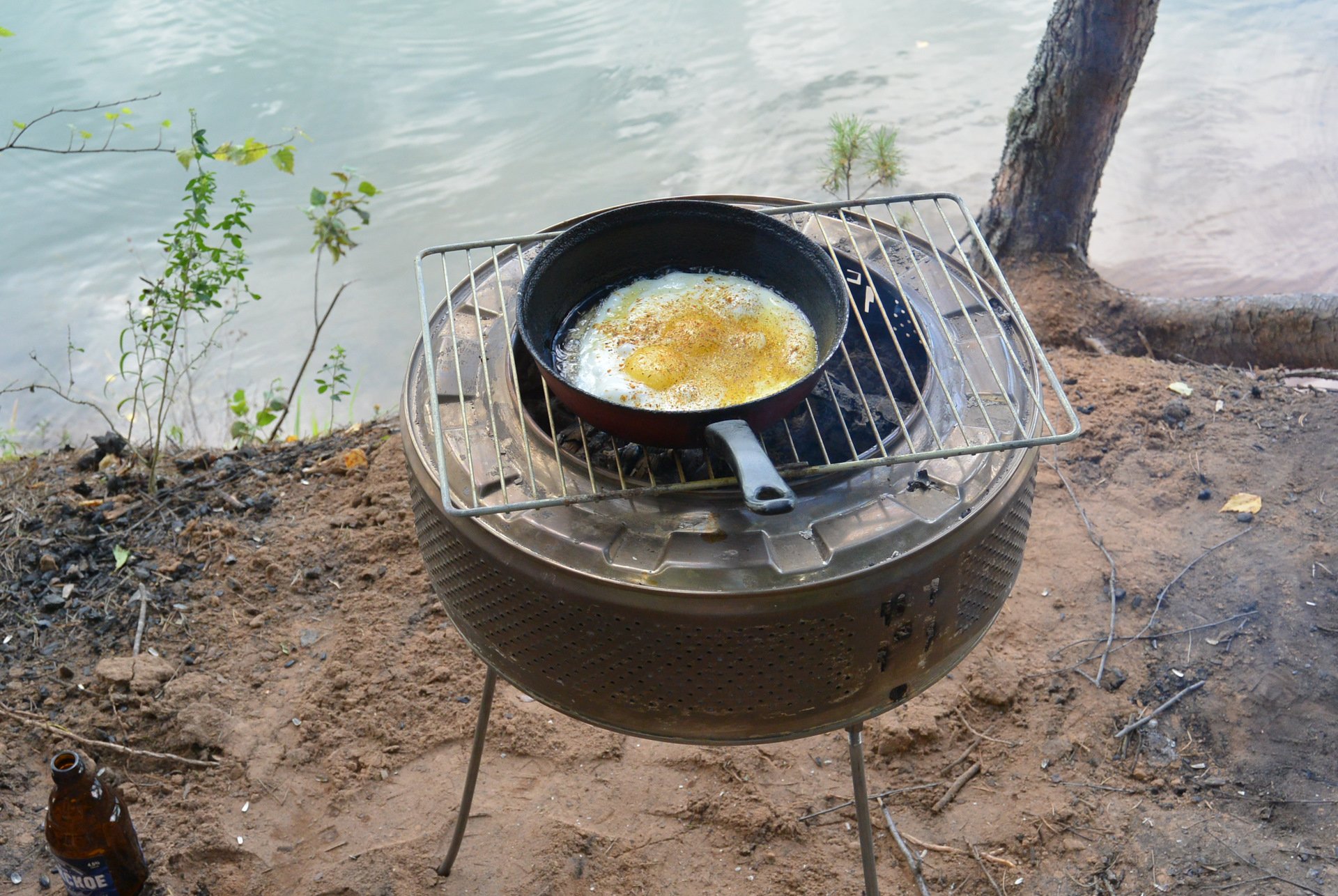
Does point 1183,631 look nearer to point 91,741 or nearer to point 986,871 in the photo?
point 986,871

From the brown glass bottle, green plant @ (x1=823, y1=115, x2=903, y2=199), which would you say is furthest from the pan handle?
green plant @ (x1=823, y1=115, x2=903, y2=199)

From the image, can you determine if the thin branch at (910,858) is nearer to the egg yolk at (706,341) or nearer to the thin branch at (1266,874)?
the thin branch at (1266,874)

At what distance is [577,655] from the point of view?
1.73 metres

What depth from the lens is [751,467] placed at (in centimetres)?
142

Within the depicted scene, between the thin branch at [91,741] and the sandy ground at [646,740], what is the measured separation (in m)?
0.02

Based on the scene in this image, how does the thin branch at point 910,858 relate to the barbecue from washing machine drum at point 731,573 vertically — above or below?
below

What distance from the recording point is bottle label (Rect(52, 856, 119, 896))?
7.84 feet

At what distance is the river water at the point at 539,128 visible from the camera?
21.3 ft

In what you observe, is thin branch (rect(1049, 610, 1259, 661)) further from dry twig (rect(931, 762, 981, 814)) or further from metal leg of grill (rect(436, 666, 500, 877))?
metal leg of grill (rect(436, 666, 500, 877))

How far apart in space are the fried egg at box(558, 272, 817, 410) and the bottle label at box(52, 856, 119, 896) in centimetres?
181

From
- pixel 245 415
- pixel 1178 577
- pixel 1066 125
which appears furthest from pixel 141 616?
pixel 1066 125

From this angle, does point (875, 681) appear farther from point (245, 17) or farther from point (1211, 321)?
point (245, 17)

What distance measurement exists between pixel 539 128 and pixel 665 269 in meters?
6.33

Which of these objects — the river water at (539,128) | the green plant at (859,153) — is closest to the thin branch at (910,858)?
the green plant at (859,153)
